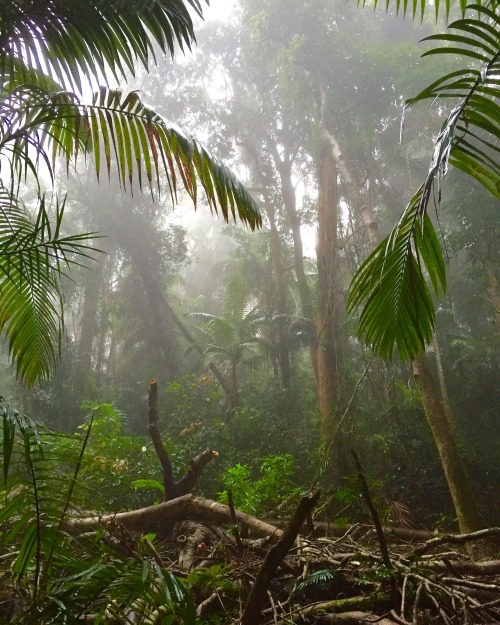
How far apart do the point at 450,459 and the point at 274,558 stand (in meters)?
4.30

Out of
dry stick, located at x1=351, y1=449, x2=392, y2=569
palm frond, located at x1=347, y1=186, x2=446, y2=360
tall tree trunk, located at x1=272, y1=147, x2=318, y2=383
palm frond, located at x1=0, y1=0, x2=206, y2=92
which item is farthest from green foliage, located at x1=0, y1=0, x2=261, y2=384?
tall tree trunk, located at x1=272, y1=147, x2=318, y2=383

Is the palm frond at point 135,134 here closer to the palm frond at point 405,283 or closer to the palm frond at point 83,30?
the palm frond at point 83,30

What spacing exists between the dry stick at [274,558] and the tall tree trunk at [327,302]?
19.0ft

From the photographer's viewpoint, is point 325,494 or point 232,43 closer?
point 325,494

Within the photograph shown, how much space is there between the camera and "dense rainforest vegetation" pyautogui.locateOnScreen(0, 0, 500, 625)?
1833 mm

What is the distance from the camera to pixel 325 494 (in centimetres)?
593

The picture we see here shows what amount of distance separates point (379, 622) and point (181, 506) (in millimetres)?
2570

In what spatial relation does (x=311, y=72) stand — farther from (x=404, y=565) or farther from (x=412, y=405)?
(x=404, y=565)

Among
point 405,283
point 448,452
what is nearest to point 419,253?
point 405,283

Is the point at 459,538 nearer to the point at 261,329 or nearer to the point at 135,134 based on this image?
the point at 135,134

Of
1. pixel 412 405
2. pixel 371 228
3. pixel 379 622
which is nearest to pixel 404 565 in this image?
pixel 379 622

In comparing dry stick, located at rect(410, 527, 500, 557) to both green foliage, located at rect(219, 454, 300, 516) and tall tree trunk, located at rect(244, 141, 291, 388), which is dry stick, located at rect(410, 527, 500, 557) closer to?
green foliage, located at rect(219, 454, 300, 516)

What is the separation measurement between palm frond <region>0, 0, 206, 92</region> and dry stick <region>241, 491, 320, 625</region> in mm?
2307

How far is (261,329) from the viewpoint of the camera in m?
15.8
